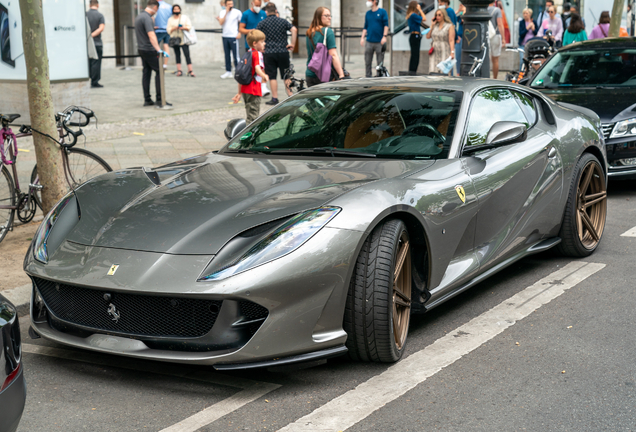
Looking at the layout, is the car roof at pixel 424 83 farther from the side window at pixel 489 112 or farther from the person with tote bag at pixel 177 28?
the person with tote bag at pixel 177 28

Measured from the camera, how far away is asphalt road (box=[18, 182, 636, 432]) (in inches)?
128

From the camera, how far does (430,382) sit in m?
3.63

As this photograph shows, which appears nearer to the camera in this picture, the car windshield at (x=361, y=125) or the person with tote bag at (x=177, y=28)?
the car windshield at (x=361, y=125)

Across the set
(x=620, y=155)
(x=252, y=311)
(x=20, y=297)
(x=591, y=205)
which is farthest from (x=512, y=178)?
(x=620, y=155)

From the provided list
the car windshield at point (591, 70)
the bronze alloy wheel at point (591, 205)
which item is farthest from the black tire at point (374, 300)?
the car windshield at point (591, 70)

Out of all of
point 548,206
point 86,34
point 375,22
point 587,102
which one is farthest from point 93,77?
point 548,206

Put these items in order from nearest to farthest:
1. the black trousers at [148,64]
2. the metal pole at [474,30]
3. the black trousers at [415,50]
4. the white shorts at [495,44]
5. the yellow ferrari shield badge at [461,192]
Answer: the yellow ferrari shield badge at [461,192], the metal pole at [474,30], the black trousers at [148,64], the white shorts at [495,44], the black trousers at [415,50]

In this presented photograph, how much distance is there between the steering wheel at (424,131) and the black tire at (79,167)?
309 cm

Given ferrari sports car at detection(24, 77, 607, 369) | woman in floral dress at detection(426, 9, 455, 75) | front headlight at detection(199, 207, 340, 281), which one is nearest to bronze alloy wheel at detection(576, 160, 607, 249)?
ferrari sports car at detection(24, 77, 607, 369)

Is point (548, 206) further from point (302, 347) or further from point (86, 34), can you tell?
point (86, 34)

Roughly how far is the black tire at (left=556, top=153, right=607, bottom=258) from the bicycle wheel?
13.8 feet

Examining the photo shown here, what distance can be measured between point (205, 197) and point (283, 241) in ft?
2.22

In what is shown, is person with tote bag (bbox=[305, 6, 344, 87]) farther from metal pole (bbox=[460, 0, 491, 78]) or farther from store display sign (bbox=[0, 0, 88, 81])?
store display sign (bbox=[0, 0, 88, 81])

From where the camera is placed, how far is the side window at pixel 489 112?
4719 mm
